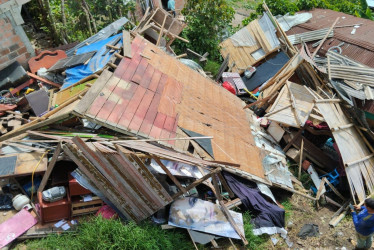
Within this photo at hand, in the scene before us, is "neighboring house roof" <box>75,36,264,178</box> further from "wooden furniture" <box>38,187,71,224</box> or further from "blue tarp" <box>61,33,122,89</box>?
"wooden furniture" <box>38,187,71,224</box>

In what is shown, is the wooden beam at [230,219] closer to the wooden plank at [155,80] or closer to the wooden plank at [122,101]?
the wooden plank at [122,101]

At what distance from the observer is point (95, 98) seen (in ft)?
19.7

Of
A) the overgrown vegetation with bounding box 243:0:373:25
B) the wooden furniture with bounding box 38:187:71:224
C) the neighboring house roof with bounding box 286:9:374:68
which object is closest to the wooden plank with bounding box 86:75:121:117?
the wooden furniture with bounding box 38:187:71:224

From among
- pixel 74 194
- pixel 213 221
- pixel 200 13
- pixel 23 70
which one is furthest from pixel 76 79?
pixel 200 13

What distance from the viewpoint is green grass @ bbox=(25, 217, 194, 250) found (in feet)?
18.6

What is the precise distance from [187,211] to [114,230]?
58.8 inches

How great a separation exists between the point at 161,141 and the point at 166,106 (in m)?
1.14

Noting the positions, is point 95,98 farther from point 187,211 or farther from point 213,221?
point 213,221

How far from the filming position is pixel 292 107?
9.04 m

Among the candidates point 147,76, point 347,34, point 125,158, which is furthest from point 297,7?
point 125,158

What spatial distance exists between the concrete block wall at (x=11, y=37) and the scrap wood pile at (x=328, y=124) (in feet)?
21.9

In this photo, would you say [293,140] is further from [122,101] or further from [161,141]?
[122,101]

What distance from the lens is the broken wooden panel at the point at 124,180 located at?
219 inches

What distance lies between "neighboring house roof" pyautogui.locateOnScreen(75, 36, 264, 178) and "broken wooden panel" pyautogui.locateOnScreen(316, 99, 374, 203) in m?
2.14
